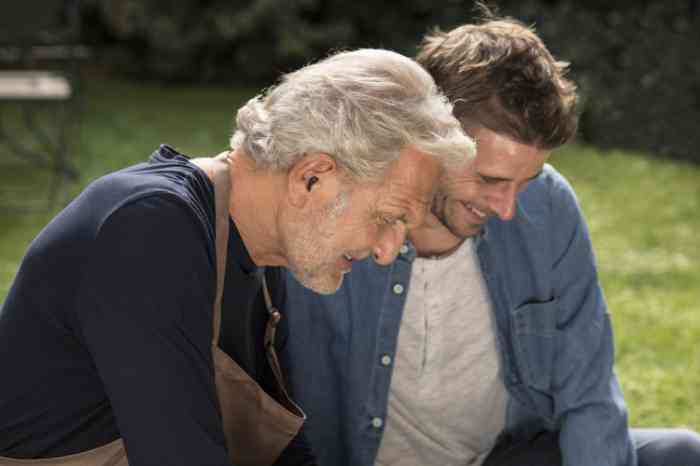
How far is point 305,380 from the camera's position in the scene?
2.44 m

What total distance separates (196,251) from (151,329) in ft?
0.47

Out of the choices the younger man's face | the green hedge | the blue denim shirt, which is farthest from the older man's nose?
the green hedge

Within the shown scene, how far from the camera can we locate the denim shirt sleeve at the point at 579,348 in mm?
2410

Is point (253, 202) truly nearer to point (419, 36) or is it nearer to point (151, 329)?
point (151, 329)

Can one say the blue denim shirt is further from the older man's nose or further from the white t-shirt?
the older man's nose

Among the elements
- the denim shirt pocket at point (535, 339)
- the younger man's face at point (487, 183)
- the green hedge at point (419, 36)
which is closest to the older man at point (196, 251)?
the younger man's face at point (487, 183)

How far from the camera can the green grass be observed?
4086 millimetres

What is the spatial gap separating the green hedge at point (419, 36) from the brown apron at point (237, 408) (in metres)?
6.06

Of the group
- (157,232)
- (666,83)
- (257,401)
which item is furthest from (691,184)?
(157,232)

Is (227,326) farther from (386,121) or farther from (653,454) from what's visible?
(653,454)

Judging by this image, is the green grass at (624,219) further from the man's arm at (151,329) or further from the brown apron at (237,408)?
the man's arm at (151,329)

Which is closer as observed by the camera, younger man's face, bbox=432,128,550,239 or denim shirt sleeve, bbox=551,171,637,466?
younger man's face, bbox=432,128,550,239

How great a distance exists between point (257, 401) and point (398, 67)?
0.68m

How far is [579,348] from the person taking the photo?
2438 millimetres
